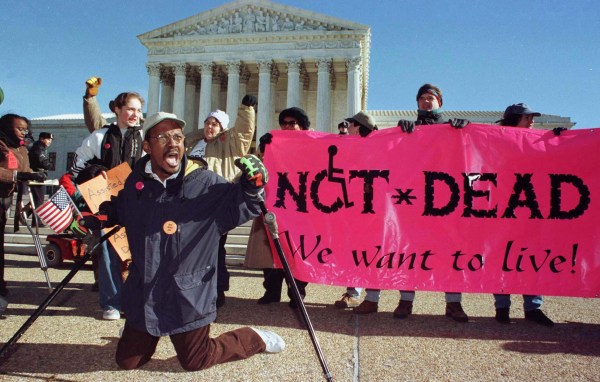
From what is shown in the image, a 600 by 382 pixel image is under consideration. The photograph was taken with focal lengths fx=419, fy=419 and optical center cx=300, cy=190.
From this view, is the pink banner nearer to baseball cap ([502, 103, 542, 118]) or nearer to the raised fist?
baseball cap ([502, 103, 542, 118])

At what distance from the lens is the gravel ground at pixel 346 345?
2.80m

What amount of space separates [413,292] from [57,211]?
3.98m

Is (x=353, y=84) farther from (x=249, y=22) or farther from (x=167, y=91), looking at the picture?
(x=167, y=91)

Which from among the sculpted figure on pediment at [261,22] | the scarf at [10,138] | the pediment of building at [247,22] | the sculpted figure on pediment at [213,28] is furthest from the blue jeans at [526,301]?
the sculpted figure on pediment at [213,28]

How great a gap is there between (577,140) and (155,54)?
39.8m

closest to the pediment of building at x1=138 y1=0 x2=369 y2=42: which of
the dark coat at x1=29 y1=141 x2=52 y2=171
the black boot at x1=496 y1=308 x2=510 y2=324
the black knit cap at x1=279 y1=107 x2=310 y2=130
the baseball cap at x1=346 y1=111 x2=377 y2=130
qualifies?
the dark coat at x1=29 y1=141 x2=52 y2=171

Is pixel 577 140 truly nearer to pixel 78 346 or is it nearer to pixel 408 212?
pixel 408 212

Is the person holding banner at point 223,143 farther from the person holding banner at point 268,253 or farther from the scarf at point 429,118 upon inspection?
the scarf at point 429,118

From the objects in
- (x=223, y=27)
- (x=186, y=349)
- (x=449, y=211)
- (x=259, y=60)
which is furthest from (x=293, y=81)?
(x=186, y=349)

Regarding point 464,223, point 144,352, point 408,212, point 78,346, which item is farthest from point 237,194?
point 464,223

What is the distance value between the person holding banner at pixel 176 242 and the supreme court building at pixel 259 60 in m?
32.3

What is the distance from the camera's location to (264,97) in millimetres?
36500

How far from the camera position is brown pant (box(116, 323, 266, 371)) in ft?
8.86

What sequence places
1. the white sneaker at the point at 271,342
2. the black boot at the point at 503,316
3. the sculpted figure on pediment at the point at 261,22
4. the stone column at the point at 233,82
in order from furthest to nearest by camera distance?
the sculpted figure on pediment at the point at 261,22 < the stone column at the point at 233,82 < the black boot at the point at 503,316 < the white sneaker at the point at 271,342
